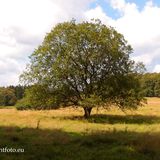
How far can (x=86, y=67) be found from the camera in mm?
41312

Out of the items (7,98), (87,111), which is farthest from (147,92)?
(87,111)

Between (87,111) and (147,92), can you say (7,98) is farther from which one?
(87,111)

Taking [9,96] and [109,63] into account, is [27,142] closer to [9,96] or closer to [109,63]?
[109,63]

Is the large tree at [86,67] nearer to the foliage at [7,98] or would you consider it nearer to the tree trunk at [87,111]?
the tree trunk at [87,111]

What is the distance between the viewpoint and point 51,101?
1650 inches

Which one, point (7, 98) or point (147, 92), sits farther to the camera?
point (147, 92)

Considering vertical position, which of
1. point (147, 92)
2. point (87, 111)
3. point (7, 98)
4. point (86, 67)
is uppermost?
point (147, 92)

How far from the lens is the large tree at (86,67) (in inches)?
1606

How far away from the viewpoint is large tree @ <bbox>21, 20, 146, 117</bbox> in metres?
40.8

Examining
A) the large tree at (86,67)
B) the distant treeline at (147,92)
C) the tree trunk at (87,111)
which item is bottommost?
the tree trunk at (87,111)

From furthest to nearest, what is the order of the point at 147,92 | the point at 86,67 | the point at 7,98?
the point at 147,92 < the point at 7,98 < the point at 86,67

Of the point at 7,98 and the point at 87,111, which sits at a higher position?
the point at 7,98

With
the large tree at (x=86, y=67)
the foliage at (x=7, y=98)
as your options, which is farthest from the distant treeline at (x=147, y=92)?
the large tree at (x=86, y=67)

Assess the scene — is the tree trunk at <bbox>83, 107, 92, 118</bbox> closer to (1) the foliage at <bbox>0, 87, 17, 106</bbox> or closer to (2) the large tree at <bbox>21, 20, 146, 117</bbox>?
(2) the large tree at <bbox>21, 20, 146, 117</bbox>
